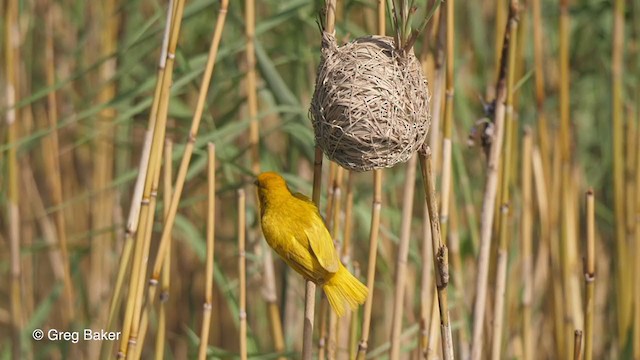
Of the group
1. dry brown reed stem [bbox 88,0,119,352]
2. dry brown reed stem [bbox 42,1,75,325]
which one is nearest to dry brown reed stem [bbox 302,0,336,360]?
dry brown reed stem [bbox 42,1,75,325]

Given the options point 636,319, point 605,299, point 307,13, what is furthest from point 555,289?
point 307,13

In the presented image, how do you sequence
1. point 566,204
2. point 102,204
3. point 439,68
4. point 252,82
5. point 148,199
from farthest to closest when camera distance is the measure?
point 102,204 < point 566,204 < point 252,82 < point 439,68 < point 148,199

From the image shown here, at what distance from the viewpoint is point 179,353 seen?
3047 millimetres

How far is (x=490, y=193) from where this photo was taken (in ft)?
5.42

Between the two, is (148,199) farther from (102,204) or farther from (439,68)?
(102,204)

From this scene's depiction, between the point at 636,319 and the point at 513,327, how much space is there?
0.41 m

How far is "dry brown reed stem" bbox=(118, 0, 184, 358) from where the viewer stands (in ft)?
4.41

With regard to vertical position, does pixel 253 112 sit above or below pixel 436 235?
above

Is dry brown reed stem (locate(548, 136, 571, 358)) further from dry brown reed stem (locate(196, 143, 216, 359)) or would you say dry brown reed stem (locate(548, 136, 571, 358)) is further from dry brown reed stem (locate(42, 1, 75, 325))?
dry brown reed stem (locate(42, 1, 75, 325))

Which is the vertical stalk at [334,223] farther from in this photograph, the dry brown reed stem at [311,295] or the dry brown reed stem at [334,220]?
the dry brown reed stem at [311,295]

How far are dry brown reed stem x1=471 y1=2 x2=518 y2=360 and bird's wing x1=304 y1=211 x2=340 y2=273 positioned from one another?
400mm

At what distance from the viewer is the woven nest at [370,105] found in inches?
49.1

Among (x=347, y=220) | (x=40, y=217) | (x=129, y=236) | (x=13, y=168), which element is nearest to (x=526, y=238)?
(x=347, y=220)

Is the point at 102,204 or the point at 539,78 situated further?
the point at 102,204
